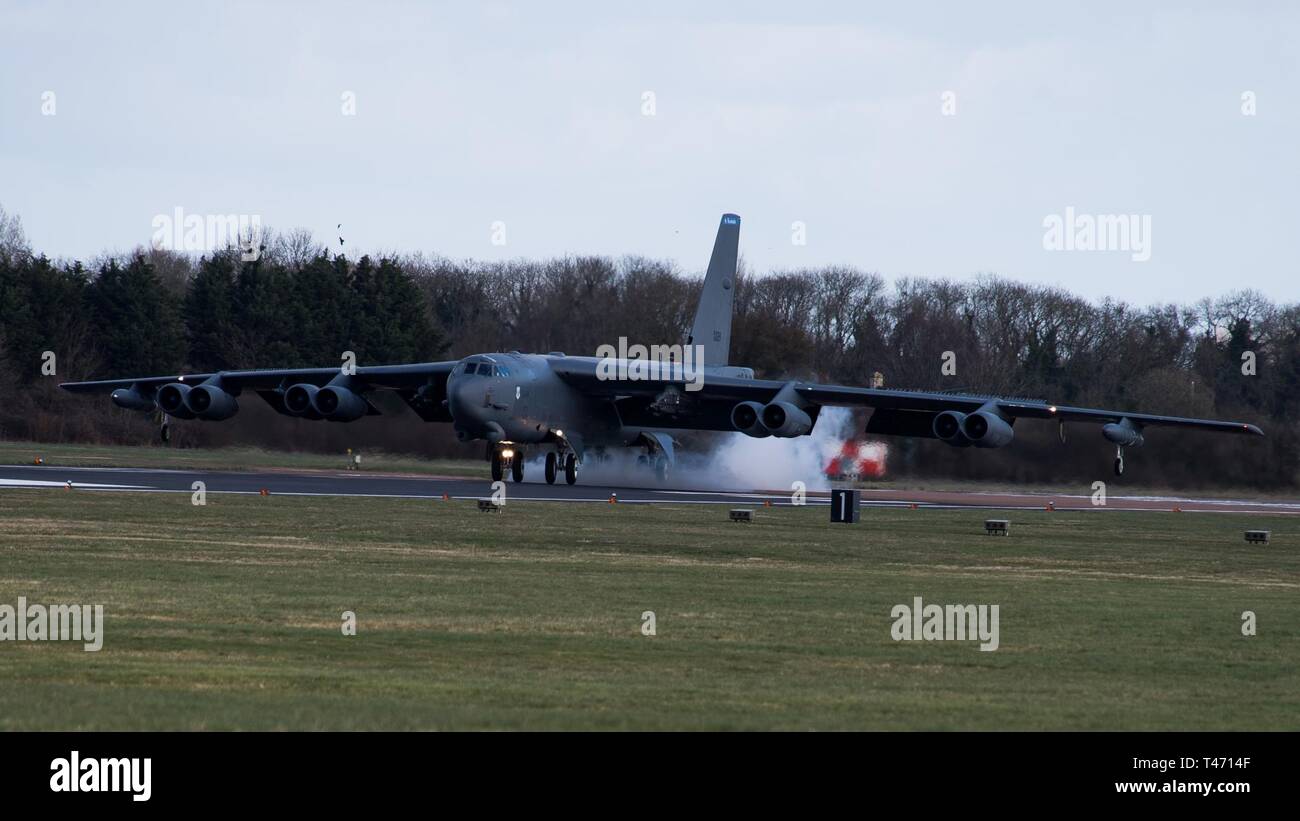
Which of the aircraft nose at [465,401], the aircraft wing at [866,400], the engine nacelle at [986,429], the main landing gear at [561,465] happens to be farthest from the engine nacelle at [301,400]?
the engine nacelle at [986,429]

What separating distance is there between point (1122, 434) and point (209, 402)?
87.7 feet

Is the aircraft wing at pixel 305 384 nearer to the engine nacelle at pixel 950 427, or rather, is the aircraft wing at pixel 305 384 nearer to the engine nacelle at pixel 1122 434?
the engine nacelle at pixel 950 427

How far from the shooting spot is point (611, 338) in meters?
78.4

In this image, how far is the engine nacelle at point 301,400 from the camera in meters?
49.6

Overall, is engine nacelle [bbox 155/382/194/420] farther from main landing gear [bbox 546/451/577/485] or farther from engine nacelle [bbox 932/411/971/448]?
engine nacelle [bbox 932/411/971/448]

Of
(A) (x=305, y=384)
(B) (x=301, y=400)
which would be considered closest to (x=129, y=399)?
(A) (x=305, y=384)

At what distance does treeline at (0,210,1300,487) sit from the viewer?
191ft

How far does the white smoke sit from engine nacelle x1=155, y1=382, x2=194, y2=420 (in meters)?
11.7

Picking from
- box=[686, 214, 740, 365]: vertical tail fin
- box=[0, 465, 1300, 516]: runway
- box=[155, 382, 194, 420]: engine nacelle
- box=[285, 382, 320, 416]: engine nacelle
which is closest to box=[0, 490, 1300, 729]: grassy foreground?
box=[0, 465, 1300, 516]: runway

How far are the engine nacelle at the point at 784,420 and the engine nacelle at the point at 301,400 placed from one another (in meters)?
13.9

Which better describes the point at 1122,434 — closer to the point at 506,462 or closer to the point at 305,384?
the point at 506,462

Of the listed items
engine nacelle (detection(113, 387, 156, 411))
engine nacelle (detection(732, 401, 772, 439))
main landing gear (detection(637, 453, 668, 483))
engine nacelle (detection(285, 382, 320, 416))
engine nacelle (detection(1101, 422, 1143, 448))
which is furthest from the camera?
main landing gear (detection(637, 453, 668, 483))

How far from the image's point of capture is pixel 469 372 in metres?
47.1
